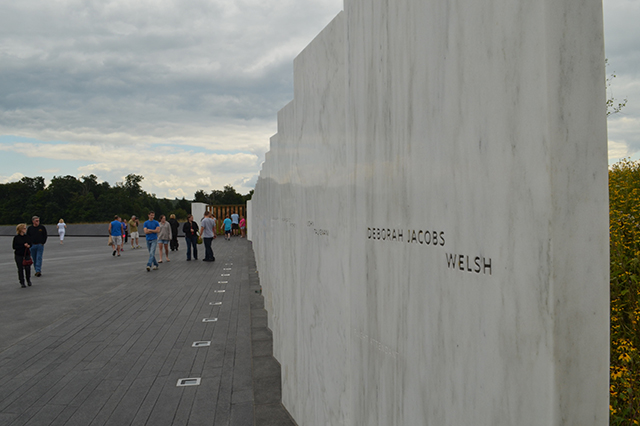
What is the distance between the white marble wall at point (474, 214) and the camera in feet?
4.71

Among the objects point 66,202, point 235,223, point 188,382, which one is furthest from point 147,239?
point 66,202

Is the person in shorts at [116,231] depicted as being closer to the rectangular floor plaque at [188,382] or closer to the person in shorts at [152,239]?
the person in shorts at [152,239]

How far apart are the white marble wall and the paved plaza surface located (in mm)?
2598

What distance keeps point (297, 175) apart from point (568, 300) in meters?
3.61

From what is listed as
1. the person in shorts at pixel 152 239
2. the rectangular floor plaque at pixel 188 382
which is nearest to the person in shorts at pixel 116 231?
the person in shorts at pixel 152 239

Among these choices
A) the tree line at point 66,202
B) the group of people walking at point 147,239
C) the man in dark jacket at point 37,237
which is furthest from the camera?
the tree line at point 66,202

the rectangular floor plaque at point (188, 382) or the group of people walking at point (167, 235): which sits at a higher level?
the group of people walking at point (167, 235)

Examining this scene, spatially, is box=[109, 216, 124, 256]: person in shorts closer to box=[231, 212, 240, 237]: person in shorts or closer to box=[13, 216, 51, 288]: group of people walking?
box=[13, 216, 51, 288]: group of people walking

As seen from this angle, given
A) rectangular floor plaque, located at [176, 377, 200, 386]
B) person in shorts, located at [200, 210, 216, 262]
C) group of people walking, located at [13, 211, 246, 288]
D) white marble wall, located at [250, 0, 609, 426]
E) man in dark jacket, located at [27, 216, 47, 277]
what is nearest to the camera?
white marble wall, located at [250, 0, 609, 426]

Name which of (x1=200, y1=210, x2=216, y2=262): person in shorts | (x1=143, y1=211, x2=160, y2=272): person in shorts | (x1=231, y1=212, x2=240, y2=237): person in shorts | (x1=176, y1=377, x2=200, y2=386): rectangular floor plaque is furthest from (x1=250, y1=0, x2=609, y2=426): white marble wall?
(x1=231, y1=212, x2=240, y2=237): person in shorts

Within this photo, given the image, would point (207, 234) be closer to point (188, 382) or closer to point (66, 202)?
point (188, 382)

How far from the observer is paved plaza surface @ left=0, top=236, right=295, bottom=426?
16.0 ft

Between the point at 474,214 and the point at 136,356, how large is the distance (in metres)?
6.26

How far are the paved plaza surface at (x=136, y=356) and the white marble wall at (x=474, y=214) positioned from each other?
8.52 feet
